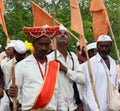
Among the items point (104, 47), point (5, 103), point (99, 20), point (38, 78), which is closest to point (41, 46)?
point (38, 78)

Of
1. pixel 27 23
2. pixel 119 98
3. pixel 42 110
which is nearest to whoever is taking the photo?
pixel 42 110

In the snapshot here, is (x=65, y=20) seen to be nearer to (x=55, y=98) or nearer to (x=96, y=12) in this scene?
(x=96, y=12)

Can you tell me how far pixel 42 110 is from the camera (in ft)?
22.7

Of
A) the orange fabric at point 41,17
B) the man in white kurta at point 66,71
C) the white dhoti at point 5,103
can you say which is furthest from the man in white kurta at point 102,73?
the white dhoti at point 5,103

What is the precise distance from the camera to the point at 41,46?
274 inches

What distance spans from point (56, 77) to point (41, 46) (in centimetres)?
48

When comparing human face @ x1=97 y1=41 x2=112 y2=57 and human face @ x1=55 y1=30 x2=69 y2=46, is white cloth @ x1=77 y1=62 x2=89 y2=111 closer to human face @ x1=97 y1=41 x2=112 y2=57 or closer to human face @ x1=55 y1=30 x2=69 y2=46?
human face @ x1=97 y1=41 x2=112 y2=57

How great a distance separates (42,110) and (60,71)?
2.97 feet

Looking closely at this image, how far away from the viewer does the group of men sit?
6.91 metres

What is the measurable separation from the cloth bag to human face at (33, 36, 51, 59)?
182 centimetres

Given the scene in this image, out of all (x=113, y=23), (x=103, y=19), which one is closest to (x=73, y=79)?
(x=103, y=19)

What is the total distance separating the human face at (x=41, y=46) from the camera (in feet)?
22.8

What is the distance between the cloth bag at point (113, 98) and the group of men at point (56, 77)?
7cm

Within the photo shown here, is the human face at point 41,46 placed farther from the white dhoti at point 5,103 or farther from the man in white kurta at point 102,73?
the man in white kurta at point 102,73
